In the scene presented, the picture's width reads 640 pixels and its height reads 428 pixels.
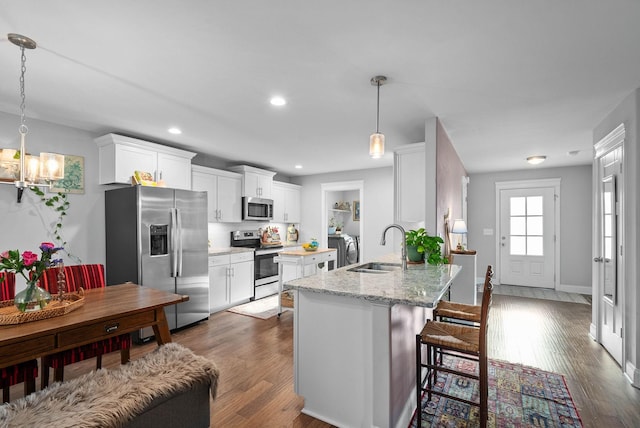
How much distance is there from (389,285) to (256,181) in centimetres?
411

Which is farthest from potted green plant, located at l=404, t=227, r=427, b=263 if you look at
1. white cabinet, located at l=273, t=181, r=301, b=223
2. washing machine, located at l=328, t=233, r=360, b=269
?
washing machine, located at l=328, t=233, r=360, b=269

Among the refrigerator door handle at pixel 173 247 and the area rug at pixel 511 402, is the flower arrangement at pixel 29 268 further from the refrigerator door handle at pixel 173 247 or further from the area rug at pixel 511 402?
the area rug at pixel 511 402

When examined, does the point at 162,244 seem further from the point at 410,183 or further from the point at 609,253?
the point at 609,253

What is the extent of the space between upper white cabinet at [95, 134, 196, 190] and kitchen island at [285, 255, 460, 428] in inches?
108

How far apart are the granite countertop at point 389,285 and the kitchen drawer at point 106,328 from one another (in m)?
0.94

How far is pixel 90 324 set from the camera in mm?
1740

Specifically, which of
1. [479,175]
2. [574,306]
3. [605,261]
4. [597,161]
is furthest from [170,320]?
[479,175]

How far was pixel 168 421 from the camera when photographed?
1.59 metres

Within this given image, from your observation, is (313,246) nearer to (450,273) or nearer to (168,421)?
(450,273)

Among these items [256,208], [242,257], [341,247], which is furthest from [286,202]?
[242,257]

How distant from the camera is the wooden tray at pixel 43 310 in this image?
1604 mm

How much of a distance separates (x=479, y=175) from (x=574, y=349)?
408 cm

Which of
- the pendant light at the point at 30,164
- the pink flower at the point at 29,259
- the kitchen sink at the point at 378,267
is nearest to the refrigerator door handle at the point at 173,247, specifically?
the pendant light at the point at 30,164

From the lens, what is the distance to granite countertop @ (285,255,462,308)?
5.54 ft
